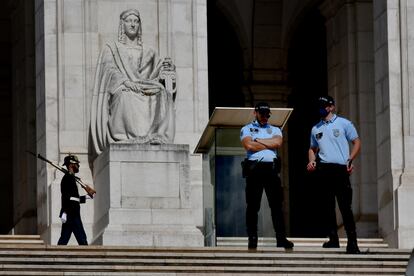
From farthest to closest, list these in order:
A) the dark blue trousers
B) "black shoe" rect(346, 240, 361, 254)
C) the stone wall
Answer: the stone wall < the dark blue trousers < "black shoe" rect(346, 240, 361, 254)

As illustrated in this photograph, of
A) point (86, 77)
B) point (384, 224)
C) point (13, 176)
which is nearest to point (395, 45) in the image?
point (384, 224)

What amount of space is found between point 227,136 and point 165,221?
1856 mm

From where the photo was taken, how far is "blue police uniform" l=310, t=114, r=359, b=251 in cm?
3027

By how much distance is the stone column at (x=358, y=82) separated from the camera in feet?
135

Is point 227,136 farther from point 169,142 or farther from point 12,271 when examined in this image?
point 12,271

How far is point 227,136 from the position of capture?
33906 millimetres

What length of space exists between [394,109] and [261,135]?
7593 mm

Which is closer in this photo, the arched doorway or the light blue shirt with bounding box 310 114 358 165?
the light blue shirt with bounding box 310 114 358 165

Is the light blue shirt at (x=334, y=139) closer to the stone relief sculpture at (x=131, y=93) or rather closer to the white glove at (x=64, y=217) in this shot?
the white glove at (x=64, y=217)

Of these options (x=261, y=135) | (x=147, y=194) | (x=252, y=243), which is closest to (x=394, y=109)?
(x=147, y=194)

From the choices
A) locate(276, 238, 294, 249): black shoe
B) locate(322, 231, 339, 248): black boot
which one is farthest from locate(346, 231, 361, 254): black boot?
locate(276, 238, 294, 249): black shoe

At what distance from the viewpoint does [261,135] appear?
30.8 m

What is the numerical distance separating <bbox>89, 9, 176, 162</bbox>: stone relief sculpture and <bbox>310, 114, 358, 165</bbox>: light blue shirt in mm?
5247

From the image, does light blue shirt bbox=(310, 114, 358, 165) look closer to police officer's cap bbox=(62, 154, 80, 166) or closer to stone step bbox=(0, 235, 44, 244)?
police officer's cap bbox=(62, 154, 80, 166)
